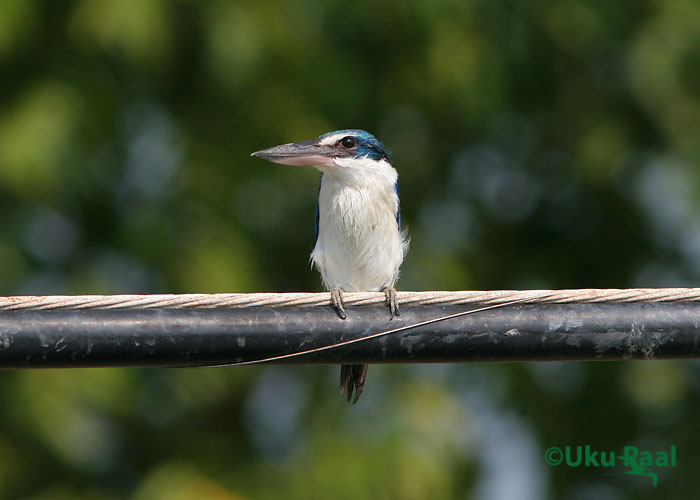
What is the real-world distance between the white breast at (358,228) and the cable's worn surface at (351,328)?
2.37m

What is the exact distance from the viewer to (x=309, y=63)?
801cm

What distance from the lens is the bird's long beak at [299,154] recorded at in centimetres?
555

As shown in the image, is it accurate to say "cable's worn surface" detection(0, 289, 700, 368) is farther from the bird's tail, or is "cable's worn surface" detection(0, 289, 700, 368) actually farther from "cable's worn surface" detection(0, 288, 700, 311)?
the bird's tail

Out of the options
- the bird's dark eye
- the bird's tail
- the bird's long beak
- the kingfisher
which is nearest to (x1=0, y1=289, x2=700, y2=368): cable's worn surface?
the bird's tail

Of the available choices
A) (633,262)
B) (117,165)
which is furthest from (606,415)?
(117,165)

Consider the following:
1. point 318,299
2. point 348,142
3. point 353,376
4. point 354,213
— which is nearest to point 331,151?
point 348,142

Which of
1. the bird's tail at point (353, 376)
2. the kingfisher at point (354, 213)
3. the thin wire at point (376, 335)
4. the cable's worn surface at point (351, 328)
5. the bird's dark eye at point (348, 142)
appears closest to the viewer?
the cable's worn surface at point (351, 328)

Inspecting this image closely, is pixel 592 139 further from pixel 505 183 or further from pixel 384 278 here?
pixel 384 278

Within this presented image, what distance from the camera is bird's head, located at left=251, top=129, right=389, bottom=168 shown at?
18.5ft

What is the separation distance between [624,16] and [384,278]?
13.1 ft

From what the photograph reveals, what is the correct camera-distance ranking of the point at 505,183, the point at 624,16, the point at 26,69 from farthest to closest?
the point at 505,183 → the point at 624,16 → the point at 26,69

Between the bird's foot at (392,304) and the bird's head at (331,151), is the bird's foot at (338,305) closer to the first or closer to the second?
the bird's foot at (392,304)

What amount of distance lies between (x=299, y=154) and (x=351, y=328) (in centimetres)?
243

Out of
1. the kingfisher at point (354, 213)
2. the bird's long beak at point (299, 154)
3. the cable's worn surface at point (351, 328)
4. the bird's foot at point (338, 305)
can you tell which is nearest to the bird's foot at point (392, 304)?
the cable's worn surface at point (351, 328)
